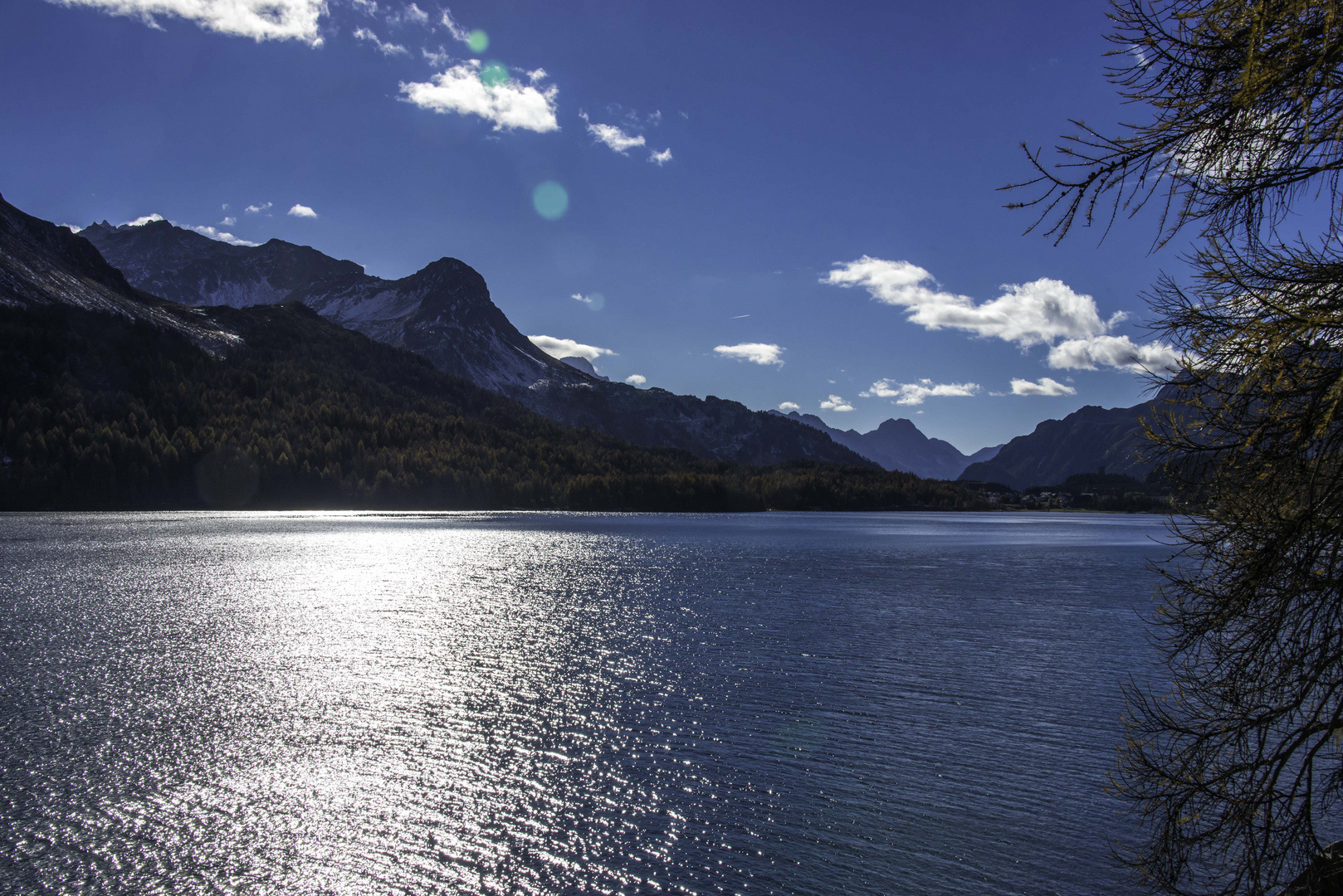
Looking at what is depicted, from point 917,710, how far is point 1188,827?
11.1 metres

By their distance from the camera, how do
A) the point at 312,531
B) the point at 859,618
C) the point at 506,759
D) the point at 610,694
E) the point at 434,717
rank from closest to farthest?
the point at 506,759
the point at 434,717
the point at 610,694
the point at 859,618
the point at 312,531

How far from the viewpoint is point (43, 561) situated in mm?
84938

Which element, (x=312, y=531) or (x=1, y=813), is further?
(x=312, y=531)

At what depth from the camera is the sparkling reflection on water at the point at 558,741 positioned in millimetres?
18438

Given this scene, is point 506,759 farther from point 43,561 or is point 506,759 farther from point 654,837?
point 43,561

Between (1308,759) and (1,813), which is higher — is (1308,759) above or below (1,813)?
above

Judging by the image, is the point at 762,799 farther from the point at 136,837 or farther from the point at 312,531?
the point at 312,531

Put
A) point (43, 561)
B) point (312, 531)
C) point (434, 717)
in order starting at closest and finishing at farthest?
point (434, 717) → point (43, 561) → point (312, 531)

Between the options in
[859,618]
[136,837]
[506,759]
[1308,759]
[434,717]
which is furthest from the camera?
[859,618]

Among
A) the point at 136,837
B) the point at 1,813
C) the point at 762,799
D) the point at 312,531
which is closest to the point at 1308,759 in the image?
the point at 762,799

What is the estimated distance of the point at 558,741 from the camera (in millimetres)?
27234

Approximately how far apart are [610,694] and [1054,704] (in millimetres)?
19142

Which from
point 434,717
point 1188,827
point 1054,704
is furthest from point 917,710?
point 434,717

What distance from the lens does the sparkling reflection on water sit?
1844 cm
